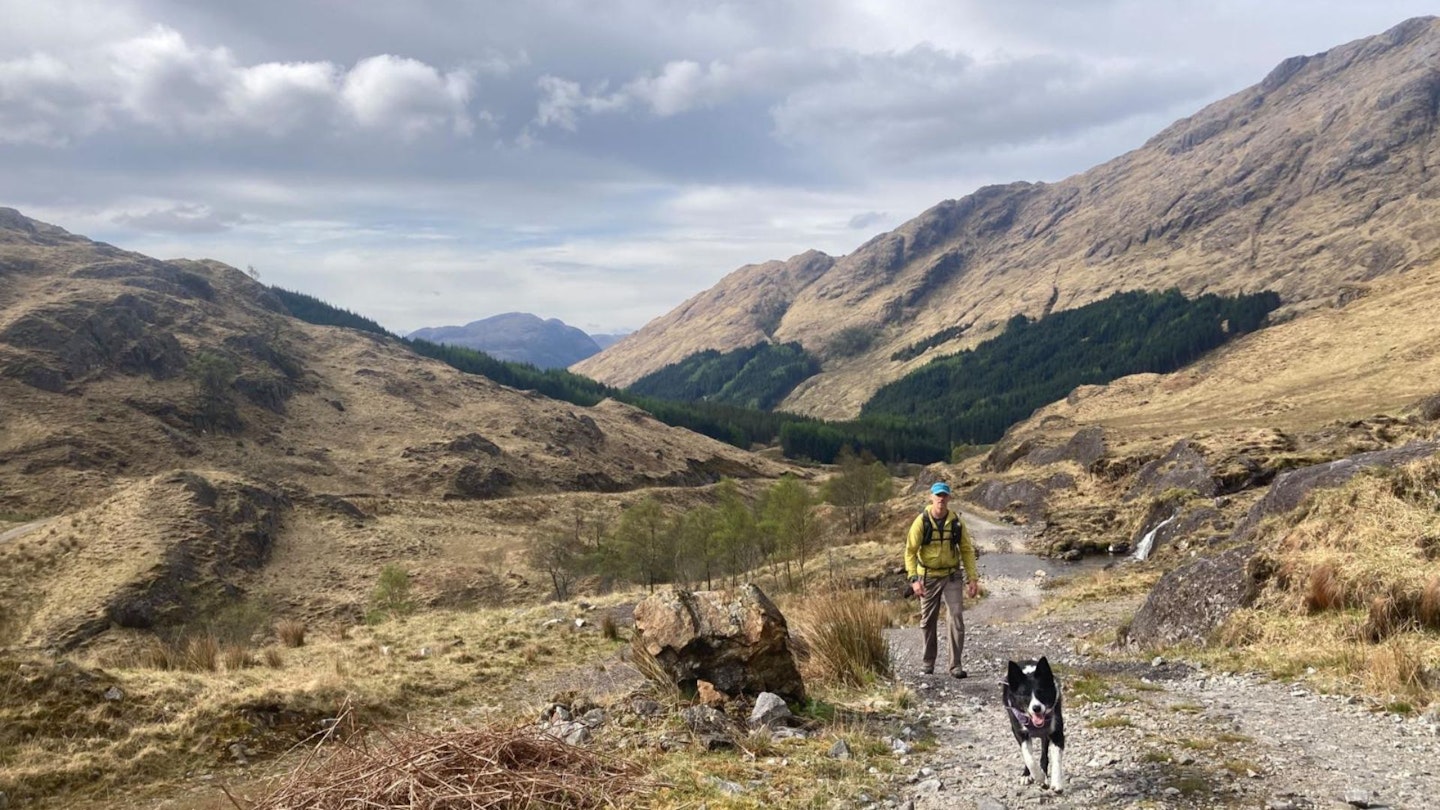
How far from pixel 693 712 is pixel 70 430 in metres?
92.8

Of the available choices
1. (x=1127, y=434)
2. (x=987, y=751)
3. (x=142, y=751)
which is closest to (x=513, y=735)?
(x=987, y=751)

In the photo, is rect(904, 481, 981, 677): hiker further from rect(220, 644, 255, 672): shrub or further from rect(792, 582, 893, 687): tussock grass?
rect(220, 644, 255, 672): shrub

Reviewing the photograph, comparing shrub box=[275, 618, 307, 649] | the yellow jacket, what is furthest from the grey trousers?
shrub box=[275, 618, 307, 649]

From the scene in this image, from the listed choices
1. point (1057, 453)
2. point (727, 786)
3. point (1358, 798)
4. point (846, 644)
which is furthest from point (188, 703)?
point (1057, 453)

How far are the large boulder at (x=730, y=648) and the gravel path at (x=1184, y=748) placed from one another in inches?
70.8

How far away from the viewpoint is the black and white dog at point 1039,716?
20.3 ft

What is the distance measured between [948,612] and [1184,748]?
420cm

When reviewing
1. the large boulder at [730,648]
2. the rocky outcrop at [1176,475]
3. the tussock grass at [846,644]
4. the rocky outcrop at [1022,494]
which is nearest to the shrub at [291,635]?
the large boulder at [730,648]

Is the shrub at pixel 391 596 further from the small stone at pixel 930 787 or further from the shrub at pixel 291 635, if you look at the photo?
the small stone at pixel 930 787

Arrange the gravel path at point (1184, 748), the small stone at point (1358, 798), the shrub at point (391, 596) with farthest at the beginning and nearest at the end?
the shrub at point (391, 596), the gravel path at point (1184, 748), the small stone at point (1358, 798)

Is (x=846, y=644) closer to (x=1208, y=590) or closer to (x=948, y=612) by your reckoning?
(x=948, y=612)

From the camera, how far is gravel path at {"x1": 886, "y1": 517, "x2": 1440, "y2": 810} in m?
5.88

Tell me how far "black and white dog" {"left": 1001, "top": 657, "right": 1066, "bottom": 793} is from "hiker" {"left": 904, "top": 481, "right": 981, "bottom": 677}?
4383 mm

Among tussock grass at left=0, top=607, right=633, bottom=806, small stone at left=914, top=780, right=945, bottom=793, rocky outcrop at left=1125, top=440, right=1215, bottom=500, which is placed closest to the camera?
small stone at left=914, top=780, right=945, bottom=793
